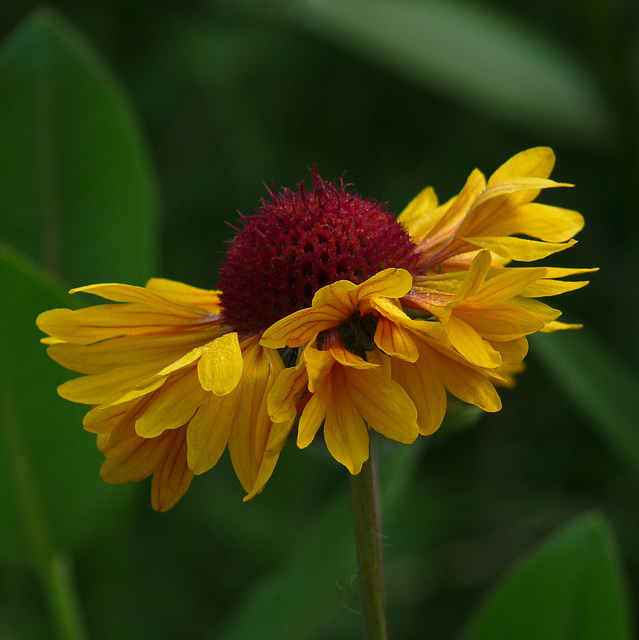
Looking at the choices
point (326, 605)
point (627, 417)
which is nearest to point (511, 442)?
point (627, 417)

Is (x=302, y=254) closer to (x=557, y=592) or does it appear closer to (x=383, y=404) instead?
(x=383, y=404)

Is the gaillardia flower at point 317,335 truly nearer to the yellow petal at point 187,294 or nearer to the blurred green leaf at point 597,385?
the yellow petal at point 187,294

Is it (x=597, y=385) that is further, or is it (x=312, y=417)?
(x=597, y=385)

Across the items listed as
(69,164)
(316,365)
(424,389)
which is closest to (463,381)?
(424,389)

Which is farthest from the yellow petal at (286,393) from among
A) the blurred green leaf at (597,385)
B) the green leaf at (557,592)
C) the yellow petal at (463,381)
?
the blurred green leaf at (597,385)

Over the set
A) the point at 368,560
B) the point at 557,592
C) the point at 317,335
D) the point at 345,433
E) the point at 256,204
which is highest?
the point at 256,204

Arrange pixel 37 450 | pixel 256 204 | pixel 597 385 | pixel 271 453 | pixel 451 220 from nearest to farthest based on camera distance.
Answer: pixel 271 453 < pixel 451 220 < pixel 37 450 < pixel 597 385 < pixel 256 204
